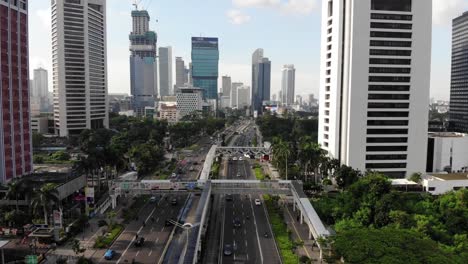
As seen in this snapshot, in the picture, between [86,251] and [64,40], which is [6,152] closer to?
[86,251]

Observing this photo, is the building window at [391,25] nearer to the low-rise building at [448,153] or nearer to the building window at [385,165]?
the low-rise building at [448,153]

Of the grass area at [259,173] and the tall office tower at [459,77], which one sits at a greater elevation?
the tall office tower at [459,77]

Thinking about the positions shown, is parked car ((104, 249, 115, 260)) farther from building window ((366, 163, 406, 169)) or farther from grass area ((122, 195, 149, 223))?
building window ((366, 163, 406, 169))

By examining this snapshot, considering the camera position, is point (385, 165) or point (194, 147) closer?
point (385, 165)

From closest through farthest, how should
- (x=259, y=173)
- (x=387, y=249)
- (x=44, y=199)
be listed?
(x=387, y=249)
(x=44, y=199)
(x=259, y=173)

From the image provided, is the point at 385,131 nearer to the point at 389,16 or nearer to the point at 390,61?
the point at 390,61

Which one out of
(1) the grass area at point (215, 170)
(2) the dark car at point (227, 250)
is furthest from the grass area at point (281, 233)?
(1) the grass area at point (215, 170)

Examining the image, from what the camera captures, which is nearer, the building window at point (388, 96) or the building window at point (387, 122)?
the building window at point (388, 96)

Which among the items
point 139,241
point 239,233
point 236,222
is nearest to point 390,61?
point 236,222
